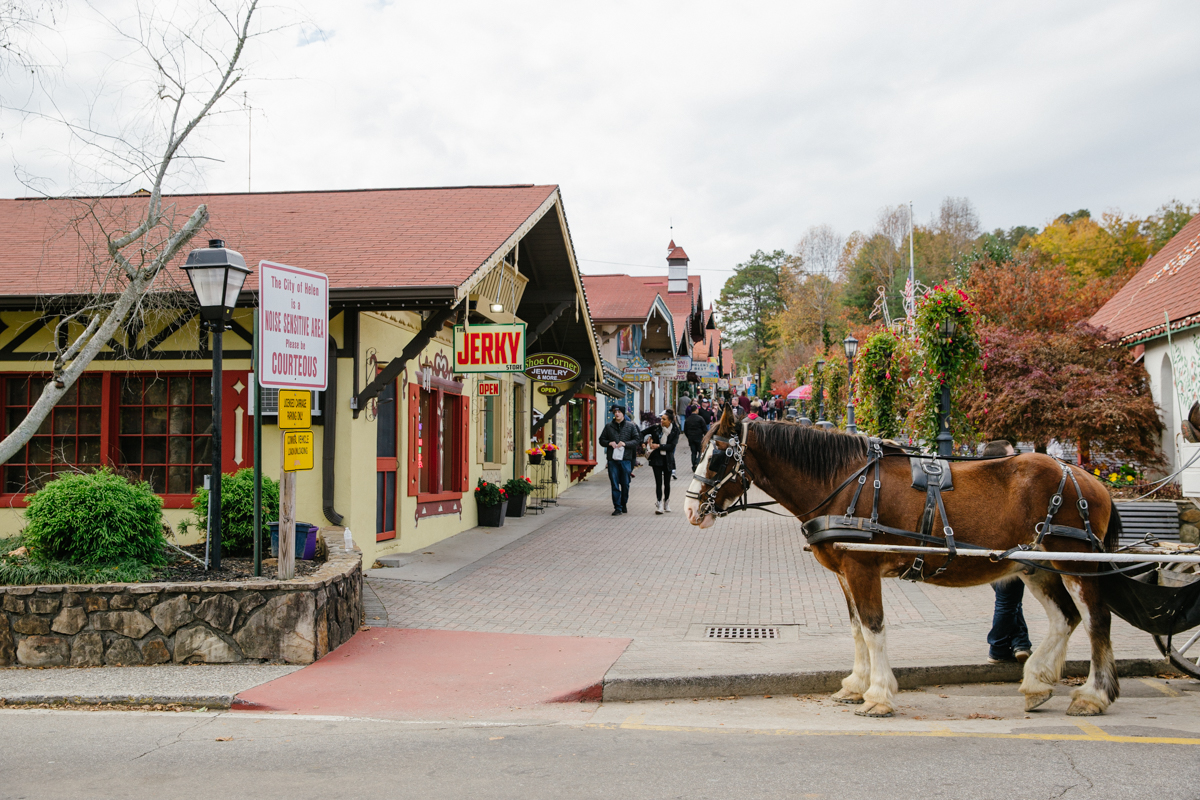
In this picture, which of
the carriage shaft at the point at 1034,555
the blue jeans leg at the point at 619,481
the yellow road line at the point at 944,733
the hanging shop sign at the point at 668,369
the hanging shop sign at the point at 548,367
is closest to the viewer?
the yellow road line at the point at 944,733

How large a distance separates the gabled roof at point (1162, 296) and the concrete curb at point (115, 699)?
11916 mm

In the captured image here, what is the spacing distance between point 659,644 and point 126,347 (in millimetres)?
6890

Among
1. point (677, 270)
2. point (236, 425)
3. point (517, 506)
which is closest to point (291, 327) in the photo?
point (236, 425)

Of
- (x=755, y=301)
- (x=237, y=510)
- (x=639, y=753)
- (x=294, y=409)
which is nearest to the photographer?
(x=639, y=753)

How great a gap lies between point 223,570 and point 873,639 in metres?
5.55

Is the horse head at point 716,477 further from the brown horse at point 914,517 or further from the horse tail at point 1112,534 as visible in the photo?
the horse tail at point 1112,534

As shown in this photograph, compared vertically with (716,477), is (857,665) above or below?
below

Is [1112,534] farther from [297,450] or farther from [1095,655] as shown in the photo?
[297,450]

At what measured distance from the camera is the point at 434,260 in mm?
10672

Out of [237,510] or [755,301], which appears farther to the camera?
[755,301]

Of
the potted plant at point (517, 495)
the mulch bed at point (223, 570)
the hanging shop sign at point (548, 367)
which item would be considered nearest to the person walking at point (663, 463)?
the hanging shop sign at point (548, 367)

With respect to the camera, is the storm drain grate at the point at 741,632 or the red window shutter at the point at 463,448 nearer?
the storm drain grate at the point at 741,632

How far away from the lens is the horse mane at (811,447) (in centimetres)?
602

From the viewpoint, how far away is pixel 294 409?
756 centimetres
